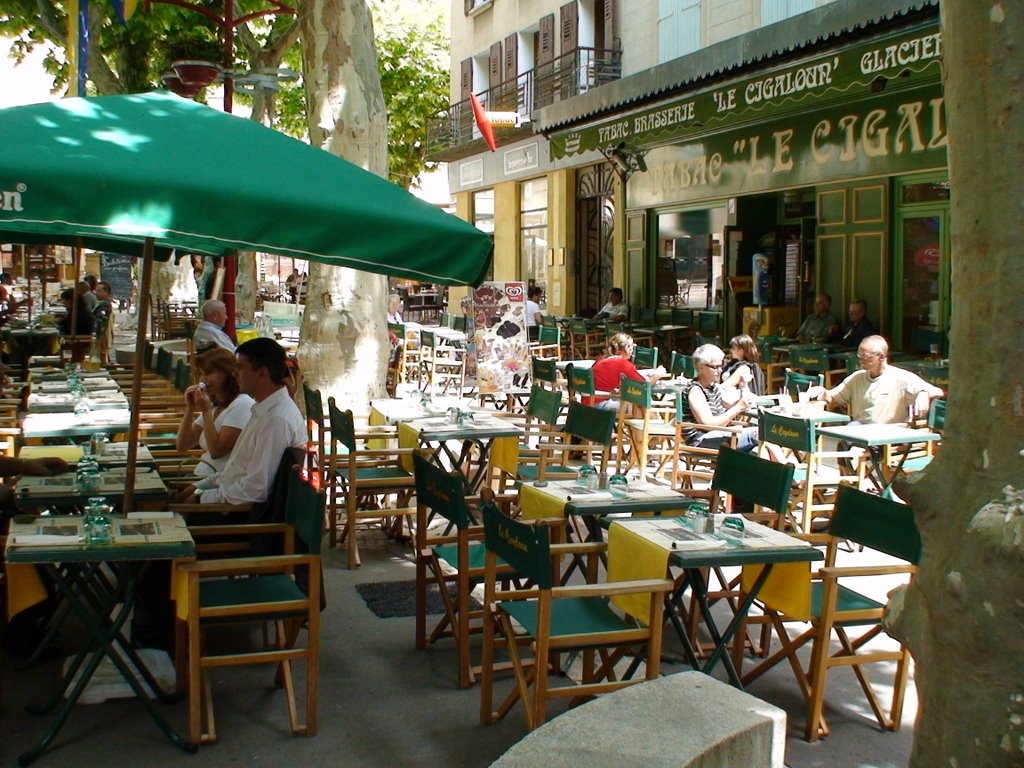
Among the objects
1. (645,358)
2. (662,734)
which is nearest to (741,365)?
(645,358)

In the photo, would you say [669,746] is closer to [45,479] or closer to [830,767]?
[830,767]

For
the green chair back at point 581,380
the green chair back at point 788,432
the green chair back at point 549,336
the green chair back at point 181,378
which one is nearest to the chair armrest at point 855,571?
the green chair back at point 788,432

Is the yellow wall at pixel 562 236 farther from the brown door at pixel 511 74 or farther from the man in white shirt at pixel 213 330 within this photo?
the man in white shirt at pixel 213 330

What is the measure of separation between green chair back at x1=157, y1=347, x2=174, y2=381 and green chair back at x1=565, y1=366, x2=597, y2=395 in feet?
12.1

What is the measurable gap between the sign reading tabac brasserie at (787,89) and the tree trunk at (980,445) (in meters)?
8.07

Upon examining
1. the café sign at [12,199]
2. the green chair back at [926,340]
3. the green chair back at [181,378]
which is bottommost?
the green chair back at [181,378]

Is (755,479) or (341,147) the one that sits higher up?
(341,147)

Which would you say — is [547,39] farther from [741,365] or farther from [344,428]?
[344,428]

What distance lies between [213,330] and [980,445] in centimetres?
1034

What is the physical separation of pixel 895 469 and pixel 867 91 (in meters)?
7.27

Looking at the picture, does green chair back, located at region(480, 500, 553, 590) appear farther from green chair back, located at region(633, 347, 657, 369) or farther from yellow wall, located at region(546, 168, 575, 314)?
yellow wall, located at region(546, 168, 575, 314)

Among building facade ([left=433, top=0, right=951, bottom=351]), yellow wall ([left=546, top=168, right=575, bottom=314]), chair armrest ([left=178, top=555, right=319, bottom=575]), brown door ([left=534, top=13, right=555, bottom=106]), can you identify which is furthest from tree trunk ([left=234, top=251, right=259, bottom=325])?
chair armrest ([left=178, top=555, right=319, bottom=575])

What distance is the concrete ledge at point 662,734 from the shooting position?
8.29 feet

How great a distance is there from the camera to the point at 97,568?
504 centimetres
